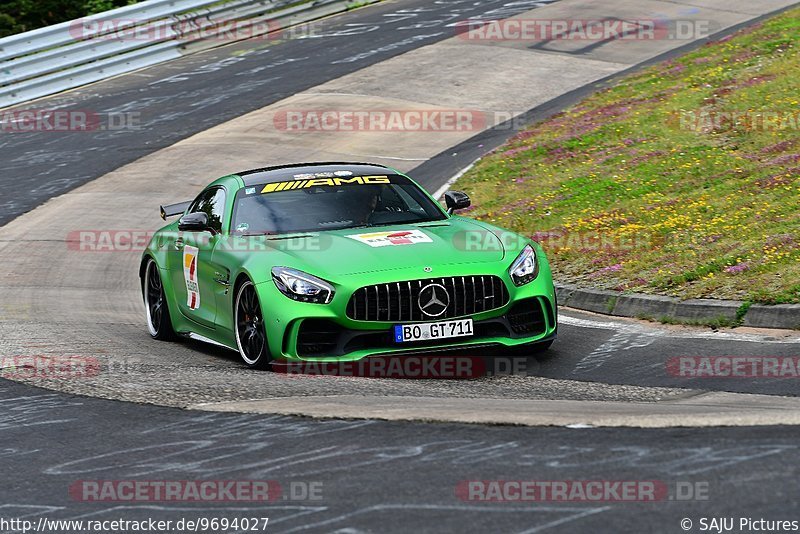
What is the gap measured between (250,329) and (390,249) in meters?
1.14

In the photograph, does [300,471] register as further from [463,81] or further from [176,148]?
[463,81]

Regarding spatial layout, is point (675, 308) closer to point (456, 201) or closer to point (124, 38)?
point (456, 201)

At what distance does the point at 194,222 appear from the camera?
32.7ft

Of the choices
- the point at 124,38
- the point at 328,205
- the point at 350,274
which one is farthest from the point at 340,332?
the point at 124,38

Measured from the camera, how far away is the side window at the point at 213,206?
10.2 metres

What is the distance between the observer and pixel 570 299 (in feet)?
37.1

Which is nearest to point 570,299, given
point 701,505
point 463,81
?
point 701,505

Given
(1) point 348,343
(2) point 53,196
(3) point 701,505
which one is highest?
(3) point 701,505

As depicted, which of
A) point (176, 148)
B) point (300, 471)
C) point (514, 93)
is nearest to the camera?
point (300, 471)

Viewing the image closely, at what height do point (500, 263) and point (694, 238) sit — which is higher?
point (500, 263)

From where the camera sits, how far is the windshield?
9.75m

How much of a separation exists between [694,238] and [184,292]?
15.7 feet

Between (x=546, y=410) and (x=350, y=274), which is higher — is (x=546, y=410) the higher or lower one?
the lower one

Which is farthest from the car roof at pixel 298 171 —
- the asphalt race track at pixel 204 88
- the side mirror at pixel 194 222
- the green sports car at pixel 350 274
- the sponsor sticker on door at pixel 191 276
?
the asphalt race track at pixel 204 88
